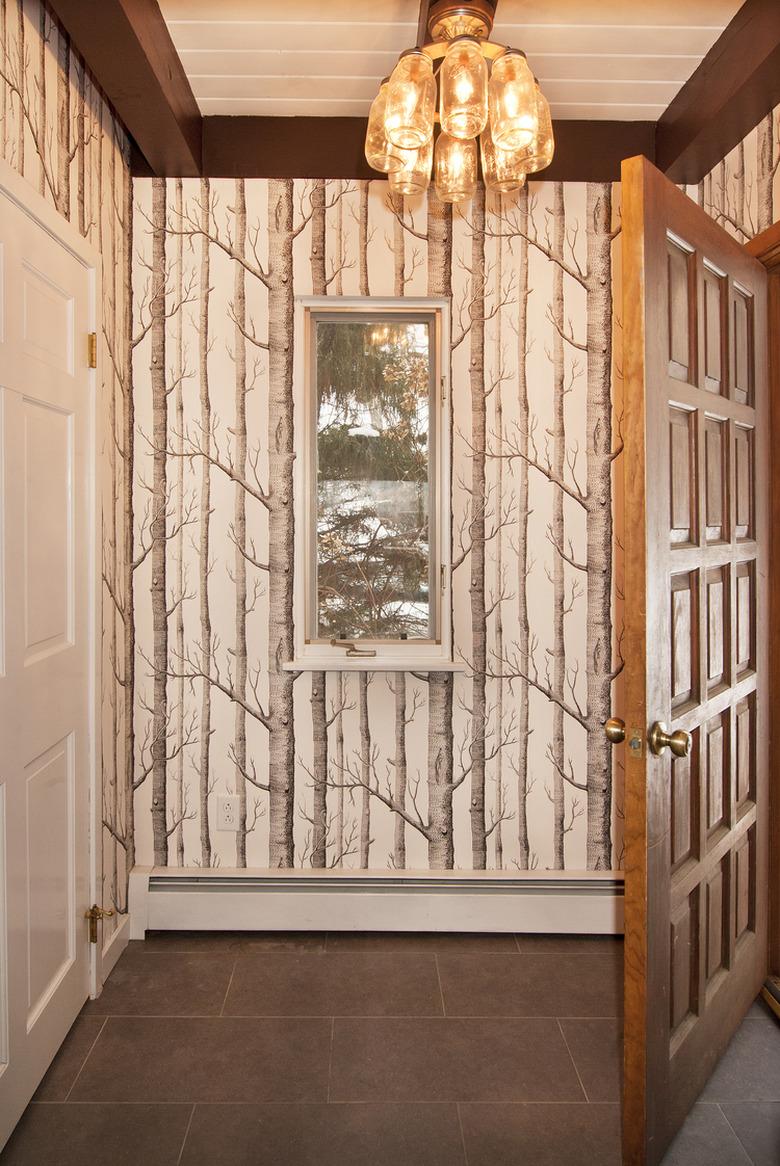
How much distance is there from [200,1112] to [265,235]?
252 centimetres

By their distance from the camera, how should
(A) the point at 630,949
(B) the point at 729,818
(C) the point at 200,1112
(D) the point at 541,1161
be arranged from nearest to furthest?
(A) the point at 630,949, (D) the point at 541,1161, (C) the point at 200,1112, (B) the point at 729,818

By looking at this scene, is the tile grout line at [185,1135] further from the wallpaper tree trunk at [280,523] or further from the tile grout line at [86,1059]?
the wallpaper tree trunk at [280,523]

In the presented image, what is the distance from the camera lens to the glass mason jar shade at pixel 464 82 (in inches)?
60.7

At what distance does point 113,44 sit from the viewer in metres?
1.85

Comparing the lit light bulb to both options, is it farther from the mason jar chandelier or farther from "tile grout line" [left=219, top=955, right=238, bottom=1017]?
"tile grout line" [left=219, top=955, right=238, bottom=1017]

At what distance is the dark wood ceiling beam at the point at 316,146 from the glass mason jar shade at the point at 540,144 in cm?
103

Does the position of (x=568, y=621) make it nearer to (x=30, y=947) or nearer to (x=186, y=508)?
(x=186, y=508)

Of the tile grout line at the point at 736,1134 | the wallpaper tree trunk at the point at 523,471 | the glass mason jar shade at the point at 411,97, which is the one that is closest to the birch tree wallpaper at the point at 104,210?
the glass mason jar shade at the point at 411,97

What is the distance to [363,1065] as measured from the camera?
6.27 feet

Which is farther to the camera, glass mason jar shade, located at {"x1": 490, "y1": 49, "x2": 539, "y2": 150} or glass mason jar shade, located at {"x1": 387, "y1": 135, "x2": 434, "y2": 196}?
glass mason jar shade, located at {"x1": 387, "y1": 135, "x2": 434, "y2": 196}

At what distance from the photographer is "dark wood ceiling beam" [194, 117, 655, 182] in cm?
253

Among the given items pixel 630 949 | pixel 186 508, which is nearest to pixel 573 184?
pixel 186 508

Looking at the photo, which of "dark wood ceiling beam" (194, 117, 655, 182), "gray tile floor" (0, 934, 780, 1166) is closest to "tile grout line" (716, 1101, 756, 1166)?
"gray tile floor" (0, 934, 780, 1166)

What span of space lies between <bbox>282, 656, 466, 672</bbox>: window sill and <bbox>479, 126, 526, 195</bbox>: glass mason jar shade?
4.60 ft
